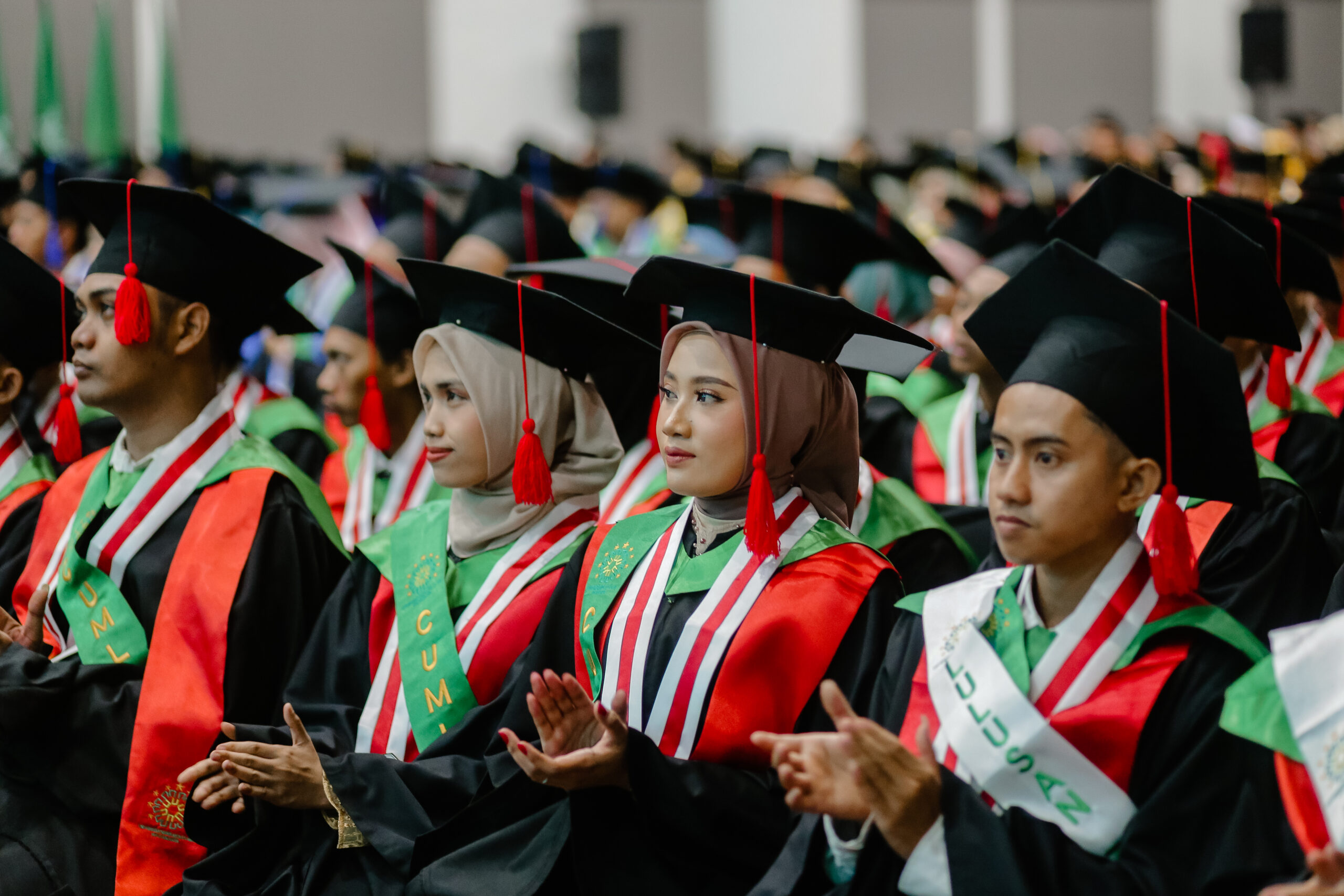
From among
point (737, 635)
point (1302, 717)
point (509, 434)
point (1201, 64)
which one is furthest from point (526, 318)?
point (1201, 64)

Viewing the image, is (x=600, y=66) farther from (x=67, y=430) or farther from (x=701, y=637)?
(x=701, y=637)

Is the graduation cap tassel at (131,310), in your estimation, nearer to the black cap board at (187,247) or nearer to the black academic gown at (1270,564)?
the black cap board at (187,247)

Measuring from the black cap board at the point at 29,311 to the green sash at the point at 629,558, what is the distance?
5.94ft

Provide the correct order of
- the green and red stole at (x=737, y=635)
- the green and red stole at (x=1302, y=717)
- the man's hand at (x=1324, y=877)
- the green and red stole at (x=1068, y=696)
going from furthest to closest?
the green and red stole at (x=737, y=635)
the green and red stole at (x=1068, y=696)
the green and red stole at (x=1302, y=717)
the man's hand at (x=1324, y=877)

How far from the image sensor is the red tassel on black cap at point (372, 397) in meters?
4.25

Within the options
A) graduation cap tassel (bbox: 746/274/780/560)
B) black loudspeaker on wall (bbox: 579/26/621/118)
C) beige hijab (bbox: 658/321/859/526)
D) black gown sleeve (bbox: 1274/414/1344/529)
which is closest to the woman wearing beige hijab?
beige hijab (bbox: 658/321/859/526)

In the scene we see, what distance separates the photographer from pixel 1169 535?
218cm

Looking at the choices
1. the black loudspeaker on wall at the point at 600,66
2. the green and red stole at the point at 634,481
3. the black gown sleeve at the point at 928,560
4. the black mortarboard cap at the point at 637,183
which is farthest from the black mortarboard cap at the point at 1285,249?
the black loudspeaker on wall at the point at 600,66

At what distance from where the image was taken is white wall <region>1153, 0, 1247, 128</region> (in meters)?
19.0

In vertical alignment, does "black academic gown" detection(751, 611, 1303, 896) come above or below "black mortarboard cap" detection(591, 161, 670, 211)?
below

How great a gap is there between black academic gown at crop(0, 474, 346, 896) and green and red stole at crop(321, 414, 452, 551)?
0.88 meters

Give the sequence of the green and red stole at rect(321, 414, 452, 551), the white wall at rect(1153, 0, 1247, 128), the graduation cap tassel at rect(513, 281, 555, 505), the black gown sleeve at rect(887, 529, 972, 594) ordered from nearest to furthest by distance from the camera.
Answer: the graduation cap tassel at rect(513, 281, 555, 505) < the black gown sleeve at rect(887, 529, 972, 594) < the green and red stole at rect(321, 414, 452, 551) < the white wall at rect(1153, 0, 1247, 128)

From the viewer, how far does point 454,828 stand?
2693 millimetres

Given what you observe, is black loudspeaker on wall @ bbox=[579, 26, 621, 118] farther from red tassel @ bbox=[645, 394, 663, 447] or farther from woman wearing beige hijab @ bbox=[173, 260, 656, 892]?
woman wearing beige hijab @ bbox=[173, 260, 656, 892]
